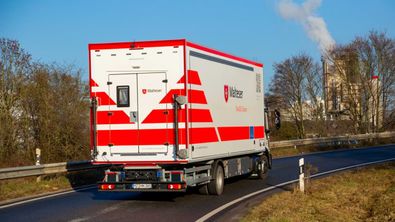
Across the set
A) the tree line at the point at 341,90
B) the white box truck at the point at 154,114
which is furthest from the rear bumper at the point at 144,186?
the tree line at the point at 341,90

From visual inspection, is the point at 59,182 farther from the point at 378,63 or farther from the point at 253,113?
the point at 378,63

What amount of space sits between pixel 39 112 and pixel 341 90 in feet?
111

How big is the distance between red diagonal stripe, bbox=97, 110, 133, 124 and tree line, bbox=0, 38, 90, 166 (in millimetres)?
11366

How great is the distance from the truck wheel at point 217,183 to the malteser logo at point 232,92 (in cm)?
184

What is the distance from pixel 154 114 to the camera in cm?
1155

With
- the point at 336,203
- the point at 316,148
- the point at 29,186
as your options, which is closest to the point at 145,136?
the point at 336,203

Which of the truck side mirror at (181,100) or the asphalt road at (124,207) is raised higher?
the truck side mirror at (181,100)

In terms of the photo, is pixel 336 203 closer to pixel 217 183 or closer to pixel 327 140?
pixel 217 183

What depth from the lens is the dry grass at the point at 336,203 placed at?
9164 millimetres

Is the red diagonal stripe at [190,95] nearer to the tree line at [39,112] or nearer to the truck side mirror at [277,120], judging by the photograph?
the truck side mirror at [277,120]

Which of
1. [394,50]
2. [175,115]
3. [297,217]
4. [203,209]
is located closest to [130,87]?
[175,115]

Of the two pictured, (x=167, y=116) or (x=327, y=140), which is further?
(x=327, y=140)

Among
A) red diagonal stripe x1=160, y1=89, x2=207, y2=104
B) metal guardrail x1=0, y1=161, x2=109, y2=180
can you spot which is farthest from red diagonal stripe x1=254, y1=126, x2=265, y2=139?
→ metal guardrail x1=0, y1=161, x2=109, y2=180

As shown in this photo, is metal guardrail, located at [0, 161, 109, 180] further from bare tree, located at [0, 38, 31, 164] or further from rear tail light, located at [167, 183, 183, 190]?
Answer: bare tree, located at [0, 38, 31, 164]
